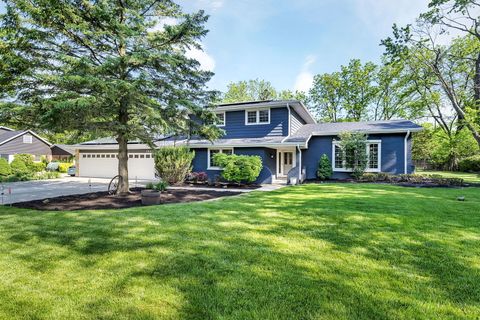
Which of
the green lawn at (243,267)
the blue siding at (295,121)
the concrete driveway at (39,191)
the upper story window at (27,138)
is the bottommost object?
the green lawn at (243,267)

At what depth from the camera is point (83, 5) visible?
8812mm

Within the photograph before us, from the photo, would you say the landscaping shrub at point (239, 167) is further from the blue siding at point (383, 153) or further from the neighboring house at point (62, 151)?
the neighboring house at point (62, 151)

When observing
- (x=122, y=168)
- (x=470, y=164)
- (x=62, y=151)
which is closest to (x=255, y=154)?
(x=122, y=168)

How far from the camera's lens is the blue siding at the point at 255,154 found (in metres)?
15.9

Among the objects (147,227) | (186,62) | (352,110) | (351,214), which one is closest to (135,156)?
(186,62)

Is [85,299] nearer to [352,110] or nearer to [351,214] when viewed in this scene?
[351,214]

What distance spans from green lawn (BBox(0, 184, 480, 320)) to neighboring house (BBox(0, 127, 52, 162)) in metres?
33.6

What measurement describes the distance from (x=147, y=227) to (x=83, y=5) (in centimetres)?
793

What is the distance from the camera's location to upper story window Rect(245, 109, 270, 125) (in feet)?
56.7

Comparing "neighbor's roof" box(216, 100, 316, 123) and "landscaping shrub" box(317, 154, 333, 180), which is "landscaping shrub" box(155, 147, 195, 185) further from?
"landscaping shrub" box(317, 154, 333, 180)

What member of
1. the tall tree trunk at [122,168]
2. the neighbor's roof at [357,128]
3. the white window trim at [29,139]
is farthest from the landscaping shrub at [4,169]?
the neighbor's roof at [357,128]

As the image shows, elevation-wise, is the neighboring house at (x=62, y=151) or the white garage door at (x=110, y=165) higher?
the neighboring house at (x=62, y=151)

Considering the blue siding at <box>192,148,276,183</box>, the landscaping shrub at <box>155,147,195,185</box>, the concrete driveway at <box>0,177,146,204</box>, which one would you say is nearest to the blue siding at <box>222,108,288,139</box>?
the blue siding at <box>192,148,276,183</box>

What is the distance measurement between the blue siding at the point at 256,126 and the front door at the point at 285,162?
2.45m
